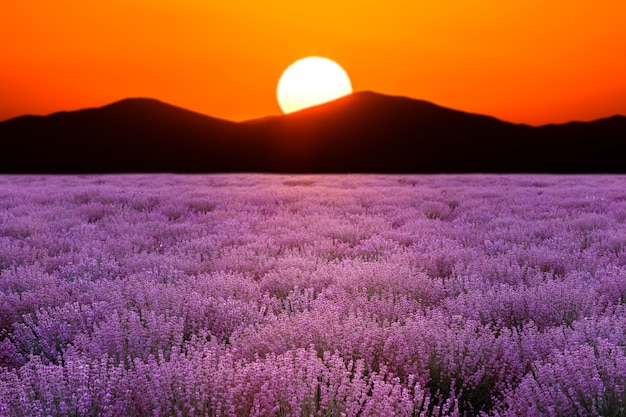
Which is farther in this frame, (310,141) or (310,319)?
(310,141)

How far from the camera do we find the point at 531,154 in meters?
79.0

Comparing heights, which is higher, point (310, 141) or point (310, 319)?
point (310, 141)

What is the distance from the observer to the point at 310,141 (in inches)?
3629

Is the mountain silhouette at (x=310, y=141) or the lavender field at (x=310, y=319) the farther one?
the mountain silhouette at (x=310, y=141)

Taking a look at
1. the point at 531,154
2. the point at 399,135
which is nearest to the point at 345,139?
the point at 399,135

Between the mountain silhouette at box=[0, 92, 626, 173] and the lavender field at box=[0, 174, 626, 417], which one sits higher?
the mountain silhouette at box=[0, 92, 626, 173]

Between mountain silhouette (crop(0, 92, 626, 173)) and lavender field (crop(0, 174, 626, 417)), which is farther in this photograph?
mountain silhouette (crop(0, 92, 626, 173))

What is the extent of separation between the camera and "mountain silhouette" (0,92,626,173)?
7981 cm

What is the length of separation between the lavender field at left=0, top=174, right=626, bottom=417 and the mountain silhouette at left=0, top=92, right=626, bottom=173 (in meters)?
69.1

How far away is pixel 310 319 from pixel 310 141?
9019cm

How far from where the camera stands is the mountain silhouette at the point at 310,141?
79812 mm

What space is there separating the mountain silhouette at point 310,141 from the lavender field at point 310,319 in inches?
2719

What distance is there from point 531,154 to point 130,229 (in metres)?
80.4

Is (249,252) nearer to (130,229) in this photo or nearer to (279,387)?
(130,229)
